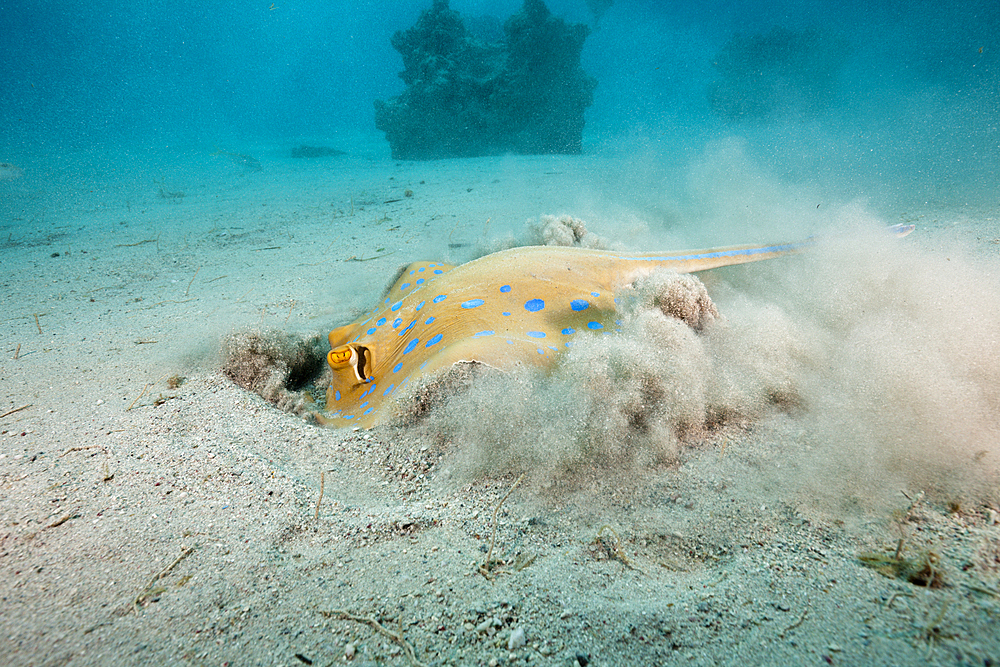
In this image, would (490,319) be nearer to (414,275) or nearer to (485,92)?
(414,275)

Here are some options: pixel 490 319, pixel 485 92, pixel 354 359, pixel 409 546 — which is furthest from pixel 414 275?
pixel 485 92

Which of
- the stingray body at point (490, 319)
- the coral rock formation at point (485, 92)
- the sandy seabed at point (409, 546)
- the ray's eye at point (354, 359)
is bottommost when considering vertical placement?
the sandy seabed at point (409, 546)

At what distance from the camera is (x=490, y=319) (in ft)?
8.72

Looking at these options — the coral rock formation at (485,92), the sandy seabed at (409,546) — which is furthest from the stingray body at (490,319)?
the coral rock formation at (485,92)

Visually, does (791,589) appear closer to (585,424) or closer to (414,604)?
(585,424)

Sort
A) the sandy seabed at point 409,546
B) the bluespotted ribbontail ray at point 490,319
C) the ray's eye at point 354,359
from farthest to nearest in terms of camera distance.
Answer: the ray's eye at point 354,359 → the bluespotted ribbontail ray at point 490,319 → the sandy seabed at point 409,546

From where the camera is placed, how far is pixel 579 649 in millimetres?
1107

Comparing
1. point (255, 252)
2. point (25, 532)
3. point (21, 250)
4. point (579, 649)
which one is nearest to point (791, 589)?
point (579, 649)

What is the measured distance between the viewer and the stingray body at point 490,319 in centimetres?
236

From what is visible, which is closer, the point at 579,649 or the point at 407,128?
the point at 579,649

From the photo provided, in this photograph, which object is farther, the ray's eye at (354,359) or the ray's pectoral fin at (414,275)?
the ray's pectoral fin at (414,275)

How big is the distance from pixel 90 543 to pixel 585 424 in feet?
6.87

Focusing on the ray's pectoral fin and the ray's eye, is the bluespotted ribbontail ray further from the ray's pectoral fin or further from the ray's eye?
the ray's pectoral fin

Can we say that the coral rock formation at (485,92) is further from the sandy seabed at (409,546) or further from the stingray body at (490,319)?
the sandy seabed at (409,546)
